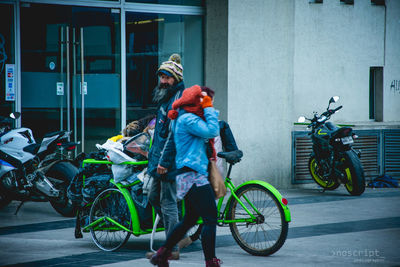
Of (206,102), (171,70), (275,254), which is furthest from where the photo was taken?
(275,254)

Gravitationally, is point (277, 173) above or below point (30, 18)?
below

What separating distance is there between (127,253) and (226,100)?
16.8 ft

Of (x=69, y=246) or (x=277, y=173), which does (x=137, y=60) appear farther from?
(x=69, y=246)

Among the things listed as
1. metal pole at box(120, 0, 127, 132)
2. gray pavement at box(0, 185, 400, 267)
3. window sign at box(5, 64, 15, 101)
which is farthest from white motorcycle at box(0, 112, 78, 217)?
metal pole at box(120, 0, 127, 132)

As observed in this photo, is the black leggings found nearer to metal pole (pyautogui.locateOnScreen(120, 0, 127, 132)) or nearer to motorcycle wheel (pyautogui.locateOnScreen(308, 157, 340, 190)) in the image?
metal pole (pyautogui.locateOnScreen(120, 0, 127, 132))

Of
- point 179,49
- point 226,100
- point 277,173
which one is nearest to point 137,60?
point 179,49

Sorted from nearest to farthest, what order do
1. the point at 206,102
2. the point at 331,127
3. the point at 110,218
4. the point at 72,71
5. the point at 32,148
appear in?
the point at 206,102, the point at 110,218, the point at 32,148, the point at 72,71, the point at 331,127

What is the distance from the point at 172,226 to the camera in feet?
20.0

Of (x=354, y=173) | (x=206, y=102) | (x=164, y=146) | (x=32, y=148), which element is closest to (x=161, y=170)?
(x=164, y=146)

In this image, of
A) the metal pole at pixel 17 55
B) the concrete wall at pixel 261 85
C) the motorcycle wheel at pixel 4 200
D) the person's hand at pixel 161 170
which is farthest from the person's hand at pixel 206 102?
the concrete wall at pixel 261 85

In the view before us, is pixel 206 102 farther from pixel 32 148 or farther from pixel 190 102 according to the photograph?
pixel 32 148

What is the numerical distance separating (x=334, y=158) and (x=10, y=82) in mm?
5489

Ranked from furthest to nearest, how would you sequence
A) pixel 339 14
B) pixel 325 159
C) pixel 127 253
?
pixel 339 14 < pixel 325 159 < pixel 127 253

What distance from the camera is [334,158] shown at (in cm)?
1101
